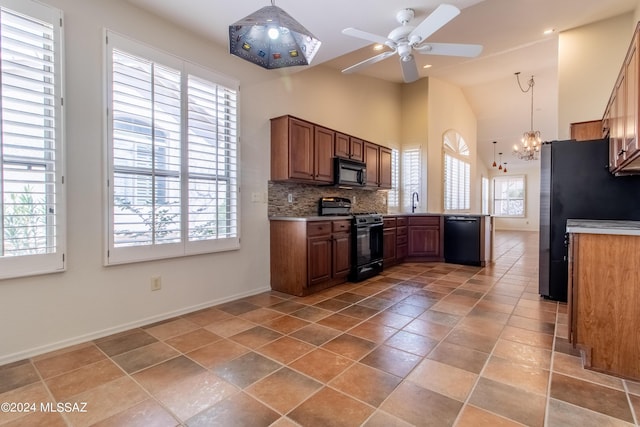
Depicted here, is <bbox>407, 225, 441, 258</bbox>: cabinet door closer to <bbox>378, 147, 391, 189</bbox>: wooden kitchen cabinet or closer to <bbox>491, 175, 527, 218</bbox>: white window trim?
<bbox>378, 147, 391, 189</bbox>: wooden kitchen cabinet

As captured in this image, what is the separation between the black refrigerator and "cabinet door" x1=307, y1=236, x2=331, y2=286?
2.49 metres

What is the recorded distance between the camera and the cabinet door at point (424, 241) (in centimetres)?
575

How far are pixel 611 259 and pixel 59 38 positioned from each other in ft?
13.5

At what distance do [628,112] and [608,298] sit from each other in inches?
49.4

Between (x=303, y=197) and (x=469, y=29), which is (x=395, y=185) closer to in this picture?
(x=303, y=197)

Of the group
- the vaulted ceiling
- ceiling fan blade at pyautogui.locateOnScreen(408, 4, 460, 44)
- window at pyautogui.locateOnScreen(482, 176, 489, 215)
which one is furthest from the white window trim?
ceiling fan blade at pyautogui.locateOnScreen(408, 4, 460, 44)

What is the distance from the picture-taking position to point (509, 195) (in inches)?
529

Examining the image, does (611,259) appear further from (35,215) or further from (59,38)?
(59,38)

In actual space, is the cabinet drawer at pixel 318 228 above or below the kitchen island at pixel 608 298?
above

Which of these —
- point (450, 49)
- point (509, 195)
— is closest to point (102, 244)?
point (450, 49)

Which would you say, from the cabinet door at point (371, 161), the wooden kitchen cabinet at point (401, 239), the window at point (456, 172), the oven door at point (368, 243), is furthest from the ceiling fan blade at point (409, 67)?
the window at point (456, 172)

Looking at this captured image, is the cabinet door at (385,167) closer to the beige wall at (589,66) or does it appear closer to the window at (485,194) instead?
the beige wall at (589,66)

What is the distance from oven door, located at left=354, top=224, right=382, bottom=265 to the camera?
433 cm

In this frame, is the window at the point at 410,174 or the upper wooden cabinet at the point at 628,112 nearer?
the upper wooden cabinet at the point at 628,112
